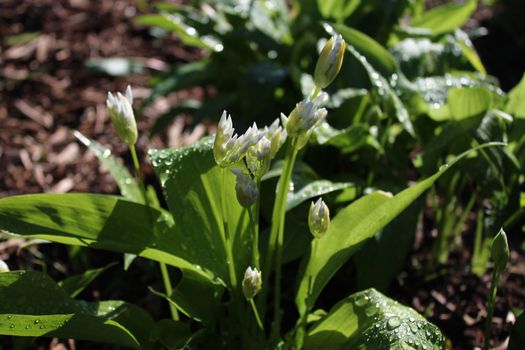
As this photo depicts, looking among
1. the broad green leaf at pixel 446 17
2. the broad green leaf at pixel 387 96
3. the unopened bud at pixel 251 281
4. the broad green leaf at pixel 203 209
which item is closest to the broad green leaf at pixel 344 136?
the broad green leaf at pixel 387 96

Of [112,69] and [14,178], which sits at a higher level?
[112,69]

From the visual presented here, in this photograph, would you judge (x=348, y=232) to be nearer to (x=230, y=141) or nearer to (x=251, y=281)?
(x=251, y=281)

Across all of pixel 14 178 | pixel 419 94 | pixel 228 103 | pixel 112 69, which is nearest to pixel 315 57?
pixel 228 103

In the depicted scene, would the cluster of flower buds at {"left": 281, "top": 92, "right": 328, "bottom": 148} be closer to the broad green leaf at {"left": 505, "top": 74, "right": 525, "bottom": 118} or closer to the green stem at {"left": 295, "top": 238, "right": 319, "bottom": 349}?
the green stem at {"left": 295, "top": 238, "right": 319, "bottom": 349}

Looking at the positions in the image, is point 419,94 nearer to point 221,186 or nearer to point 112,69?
point 221,186

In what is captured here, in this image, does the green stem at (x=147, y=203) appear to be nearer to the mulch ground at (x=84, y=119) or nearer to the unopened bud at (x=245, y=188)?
the unopened bud at (x=245, y=188)

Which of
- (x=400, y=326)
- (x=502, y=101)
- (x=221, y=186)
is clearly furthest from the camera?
(x=502, y=101)

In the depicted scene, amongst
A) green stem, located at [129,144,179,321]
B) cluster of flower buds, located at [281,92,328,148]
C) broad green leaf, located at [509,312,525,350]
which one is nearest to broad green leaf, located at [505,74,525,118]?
broad green leaf, located at [509,312,525,350]
